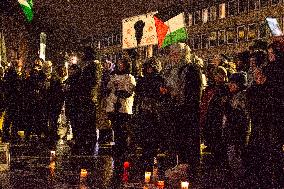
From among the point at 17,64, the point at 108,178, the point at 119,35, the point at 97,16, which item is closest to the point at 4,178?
the point at 108,178

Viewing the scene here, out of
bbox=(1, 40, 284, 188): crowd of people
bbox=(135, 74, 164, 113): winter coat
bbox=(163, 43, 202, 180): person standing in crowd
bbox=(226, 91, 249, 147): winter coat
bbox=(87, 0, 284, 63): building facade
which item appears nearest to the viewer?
bbox=(1, 40, 284, 188): crowd of people

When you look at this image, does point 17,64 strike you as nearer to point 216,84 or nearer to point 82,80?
point 82,80

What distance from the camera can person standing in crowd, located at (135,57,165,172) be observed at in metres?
9.85

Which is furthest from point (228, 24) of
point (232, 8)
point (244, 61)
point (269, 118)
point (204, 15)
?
point (269, 118)

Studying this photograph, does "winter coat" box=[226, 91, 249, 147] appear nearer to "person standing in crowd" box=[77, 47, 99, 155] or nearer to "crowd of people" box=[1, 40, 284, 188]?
"crowd of people" box=[1, 40, 284, 188]

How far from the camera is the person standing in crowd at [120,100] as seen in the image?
10492mm

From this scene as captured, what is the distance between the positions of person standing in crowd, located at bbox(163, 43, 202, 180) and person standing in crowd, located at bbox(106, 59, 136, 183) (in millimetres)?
2356

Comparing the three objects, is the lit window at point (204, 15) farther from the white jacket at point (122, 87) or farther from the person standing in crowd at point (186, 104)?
the person standing in crowd at point (186, 104)

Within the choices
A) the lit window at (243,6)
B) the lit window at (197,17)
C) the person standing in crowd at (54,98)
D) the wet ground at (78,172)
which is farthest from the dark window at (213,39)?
the wet ground at (78,172)

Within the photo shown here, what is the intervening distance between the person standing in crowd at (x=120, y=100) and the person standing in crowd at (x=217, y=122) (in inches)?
68.2

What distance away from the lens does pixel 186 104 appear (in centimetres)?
810

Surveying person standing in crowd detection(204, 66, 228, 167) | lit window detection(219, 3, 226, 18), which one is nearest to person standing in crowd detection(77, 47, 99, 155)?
person standing in crowd detection(204, 66, 228, 167)

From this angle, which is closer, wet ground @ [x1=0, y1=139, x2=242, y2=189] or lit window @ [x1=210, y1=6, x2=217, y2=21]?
wet ground @ [x1=0, y1=139, x2=242, y2=189]

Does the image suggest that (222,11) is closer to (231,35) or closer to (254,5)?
(231,35)
